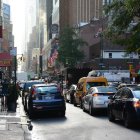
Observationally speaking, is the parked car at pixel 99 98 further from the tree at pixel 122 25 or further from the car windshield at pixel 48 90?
the tree at pixel 122 25

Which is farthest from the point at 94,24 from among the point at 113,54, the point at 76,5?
Result: the point at 76,5

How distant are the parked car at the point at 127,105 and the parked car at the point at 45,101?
434 centimetres

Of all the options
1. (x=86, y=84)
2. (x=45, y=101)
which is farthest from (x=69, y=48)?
(x=45, y=101)

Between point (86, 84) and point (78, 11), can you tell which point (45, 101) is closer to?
point (86, 84)

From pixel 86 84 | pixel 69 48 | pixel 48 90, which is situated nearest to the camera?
pixel 48 90

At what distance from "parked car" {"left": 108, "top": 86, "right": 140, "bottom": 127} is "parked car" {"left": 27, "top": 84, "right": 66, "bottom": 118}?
4341 mm

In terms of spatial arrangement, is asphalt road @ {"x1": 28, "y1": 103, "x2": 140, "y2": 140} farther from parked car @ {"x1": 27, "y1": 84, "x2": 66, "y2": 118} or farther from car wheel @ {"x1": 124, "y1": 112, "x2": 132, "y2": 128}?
parked car @ {"x1": 27, "y1": 84, "x2": 66, "y2": 118}

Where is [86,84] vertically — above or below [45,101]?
above

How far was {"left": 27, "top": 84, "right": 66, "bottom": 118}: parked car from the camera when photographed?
2412 cm

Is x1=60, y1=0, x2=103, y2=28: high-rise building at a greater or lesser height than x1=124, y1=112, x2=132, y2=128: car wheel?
greater

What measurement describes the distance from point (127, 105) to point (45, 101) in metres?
6.86

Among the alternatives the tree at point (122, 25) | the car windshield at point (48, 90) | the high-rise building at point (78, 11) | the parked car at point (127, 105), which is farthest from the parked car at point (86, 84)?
the high-rise building at point (78, 11)

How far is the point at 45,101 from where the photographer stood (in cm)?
2416

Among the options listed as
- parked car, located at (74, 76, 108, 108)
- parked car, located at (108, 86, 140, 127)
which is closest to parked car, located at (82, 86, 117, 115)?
parked car, located at (108, 86, 140, 127)
